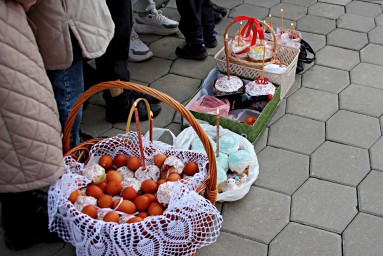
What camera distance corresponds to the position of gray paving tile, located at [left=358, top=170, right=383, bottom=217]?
215cm

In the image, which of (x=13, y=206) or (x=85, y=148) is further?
(x=85, y=148)

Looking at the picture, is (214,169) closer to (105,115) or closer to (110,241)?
(110,241)

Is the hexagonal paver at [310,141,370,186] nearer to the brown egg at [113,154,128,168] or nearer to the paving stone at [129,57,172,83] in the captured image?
the brown egg at [113,154,128,168]

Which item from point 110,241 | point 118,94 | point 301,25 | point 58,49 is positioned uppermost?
point 58,49

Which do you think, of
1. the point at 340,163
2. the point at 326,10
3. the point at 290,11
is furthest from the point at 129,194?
→ the point at 326,10

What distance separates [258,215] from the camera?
7.01 feet

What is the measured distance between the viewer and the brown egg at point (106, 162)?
1965mm

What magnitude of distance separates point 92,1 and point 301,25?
7.35ft

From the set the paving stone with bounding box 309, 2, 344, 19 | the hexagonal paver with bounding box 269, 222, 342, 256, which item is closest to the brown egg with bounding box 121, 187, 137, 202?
the hexagonal paver with bounding box 269, 222, 342, 256

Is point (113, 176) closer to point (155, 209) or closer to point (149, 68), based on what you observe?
point (155, 209)

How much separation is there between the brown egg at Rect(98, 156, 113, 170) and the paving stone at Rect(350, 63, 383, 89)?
1.72 metres

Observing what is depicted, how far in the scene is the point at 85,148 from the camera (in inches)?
79.8

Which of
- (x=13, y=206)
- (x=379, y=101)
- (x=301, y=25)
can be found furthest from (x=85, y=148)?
(x=301, y=25)

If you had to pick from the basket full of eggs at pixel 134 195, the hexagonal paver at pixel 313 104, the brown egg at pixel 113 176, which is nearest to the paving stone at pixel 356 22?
the hexagonal paver at pixel 313 104
